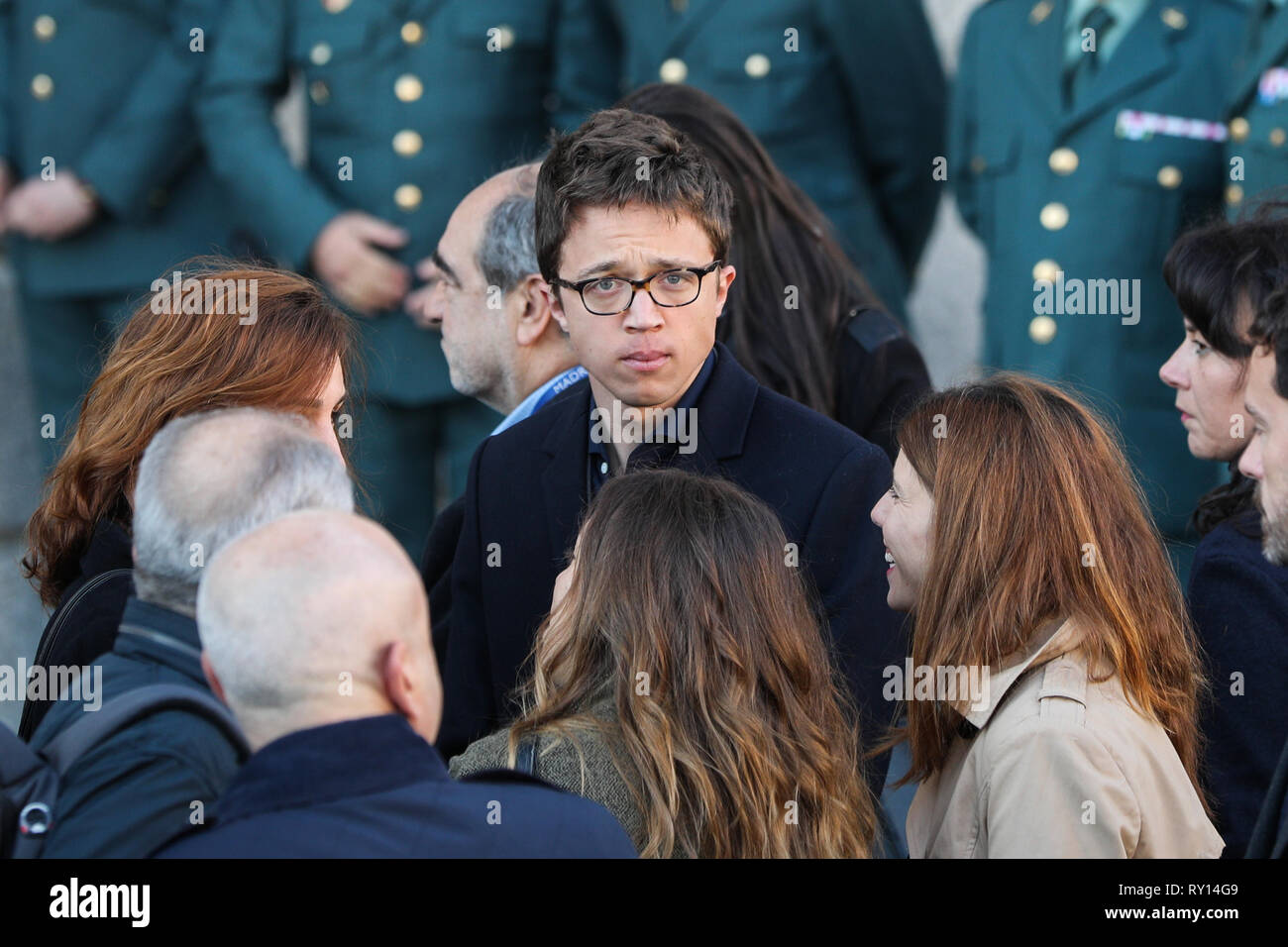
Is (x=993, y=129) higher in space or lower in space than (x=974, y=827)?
higher

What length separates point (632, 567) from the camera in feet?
6.77

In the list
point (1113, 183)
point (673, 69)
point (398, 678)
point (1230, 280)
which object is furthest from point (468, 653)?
point (1113, 183)

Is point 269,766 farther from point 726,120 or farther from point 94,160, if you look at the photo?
point 94,160

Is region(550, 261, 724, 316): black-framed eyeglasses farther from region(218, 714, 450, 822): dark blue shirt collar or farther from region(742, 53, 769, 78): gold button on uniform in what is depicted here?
region(742, 53, 769, 78): gold button on uniform

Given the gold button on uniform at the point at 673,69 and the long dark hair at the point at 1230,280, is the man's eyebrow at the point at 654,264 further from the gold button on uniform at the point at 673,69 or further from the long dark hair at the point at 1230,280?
the gold button on uniform at the point at 673,69

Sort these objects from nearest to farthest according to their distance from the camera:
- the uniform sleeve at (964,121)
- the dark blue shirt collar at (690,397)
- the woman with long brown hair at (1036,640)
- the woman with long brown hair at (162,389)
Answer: the woman with long brown hair at (1036,640)
the woman with long brown hair at (162,389)
the dark blue shirt collar at (690,397)
the uniform sleeve at (964,121)

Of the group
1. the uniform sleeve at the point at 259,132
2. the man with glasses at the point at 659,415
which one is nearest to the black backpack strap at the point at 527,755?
the man with glasses at the point at 659,415

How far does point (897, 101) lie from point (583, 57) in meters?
0.88

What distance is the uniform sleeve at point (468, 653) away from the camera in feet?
9.26

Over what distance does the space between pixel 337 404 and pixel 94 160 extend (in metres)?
2.48

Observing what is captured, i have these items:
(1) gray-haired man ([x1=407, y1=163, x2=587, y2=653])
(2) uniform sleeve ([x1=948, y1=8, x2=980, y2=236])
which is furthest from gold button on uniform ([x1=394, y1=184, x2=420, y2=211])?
(2) uniform sleeve ([x1=948, y1=8, x2=980, y2=236])

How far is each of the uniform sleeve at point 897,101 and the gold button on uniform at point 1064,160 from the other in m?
0.48

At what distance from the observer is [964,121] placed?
172 inches

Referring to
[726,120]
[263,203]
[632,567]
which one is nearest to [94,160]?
[263,203]
